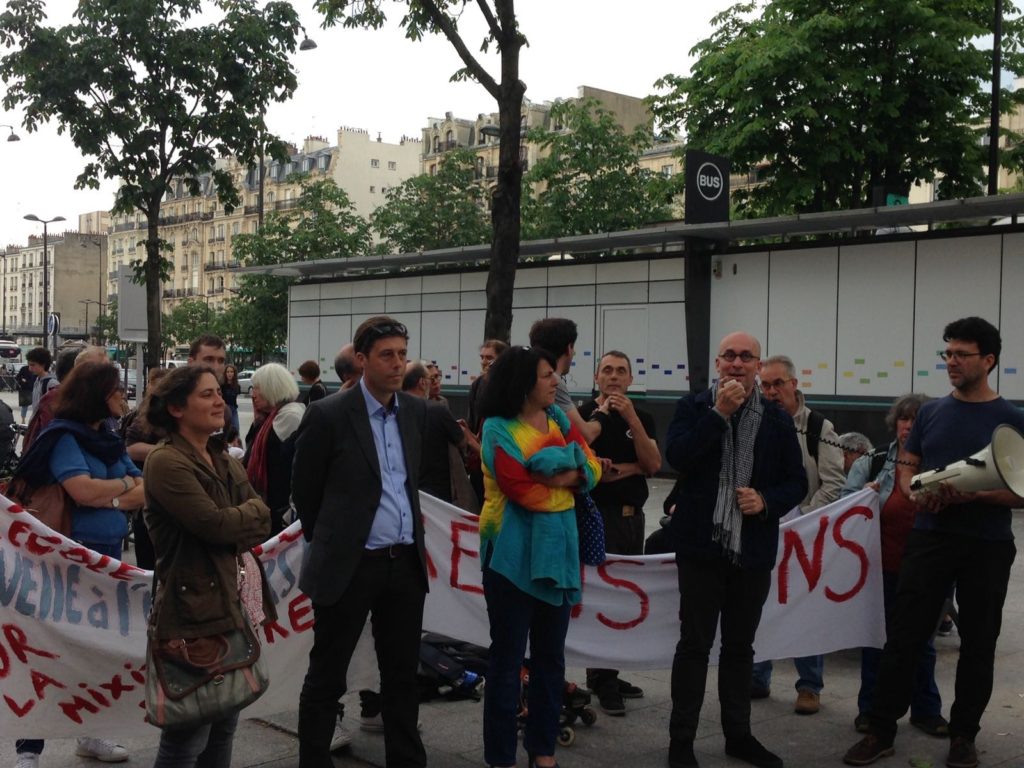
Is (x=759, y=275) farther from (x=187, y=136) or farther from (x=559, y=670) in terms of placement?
(x=559, y=670)

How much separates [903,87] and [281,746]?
77.6ft

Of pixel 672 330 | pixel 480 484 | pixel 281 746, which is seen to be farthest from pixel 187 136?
pixel 281 746

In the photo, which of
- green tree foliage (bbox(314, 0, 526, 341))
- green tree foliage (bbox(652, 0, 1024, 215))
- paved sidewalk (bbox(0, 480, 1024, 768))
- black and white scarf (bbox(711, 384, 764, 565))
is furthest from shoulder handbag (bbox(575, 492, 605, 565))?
green tree foliage (bbox(652, 0, 1024, 215))

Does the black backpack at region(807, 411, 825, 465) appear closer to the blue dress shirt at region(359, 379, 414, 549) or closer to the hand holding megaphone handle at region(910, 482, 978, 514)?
the hand holding megaphone handle at region(910, 482, 978, 514)

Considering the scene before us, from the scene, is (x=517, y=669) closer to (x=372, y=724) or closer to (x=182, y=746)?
(x=372, y=724)

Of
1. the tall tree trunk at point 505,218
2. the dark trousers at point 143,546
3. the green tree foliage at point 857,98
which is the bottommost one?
the dark trousers at point 143,546

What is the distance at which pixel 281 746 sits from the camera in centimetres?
567

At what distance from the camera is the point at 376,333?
4.90m

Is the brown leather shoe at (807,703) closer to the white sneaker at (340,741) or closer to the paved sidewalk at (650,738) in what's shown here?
the paved sidewalk at (650,738)

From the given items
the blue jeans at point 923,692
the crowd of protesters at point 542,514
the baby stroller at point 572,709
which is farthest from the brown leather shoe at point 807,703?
the baby stroller at point 572,709

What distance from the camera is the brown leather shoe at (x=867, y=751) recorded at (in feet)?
18.0

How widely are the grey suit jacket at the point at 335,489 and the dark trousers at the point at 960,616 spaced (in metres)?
2.26

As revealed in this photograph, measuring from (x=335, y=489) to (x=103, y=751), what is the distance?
1.79m

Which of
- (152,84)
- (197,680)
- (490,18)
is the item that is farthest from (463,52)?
(197,680)
